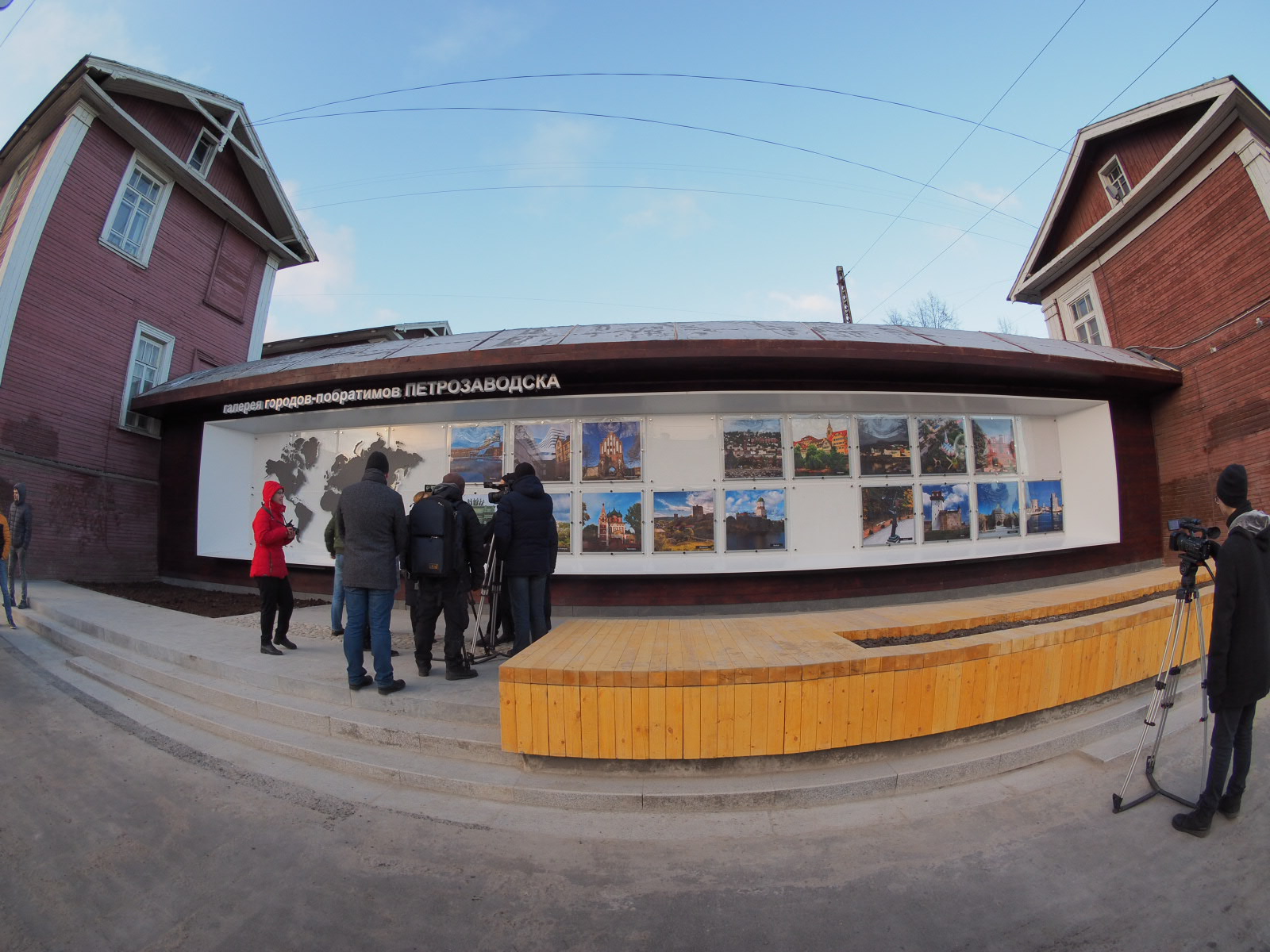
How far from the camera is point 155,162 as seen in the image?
12.3 meters

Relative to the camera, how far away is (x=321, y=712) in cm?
388

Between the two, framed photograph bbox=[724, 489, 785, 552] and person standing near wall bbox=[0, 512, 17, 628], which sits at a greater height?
framed photograph bbox=[724, 489, 785, 552]

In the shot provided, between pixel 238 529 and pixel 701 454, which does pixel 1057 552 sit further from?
pixel 238 529

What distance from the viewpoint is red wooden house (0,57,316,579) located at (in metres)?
9.70

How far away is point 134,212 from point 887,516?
17738 mm

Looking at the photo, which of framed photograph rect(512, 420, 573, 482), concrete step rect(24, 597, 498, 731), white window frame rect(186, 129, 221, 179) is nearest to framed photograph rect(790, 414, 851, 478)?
framed photograph rect(512, 420, 573, 482)

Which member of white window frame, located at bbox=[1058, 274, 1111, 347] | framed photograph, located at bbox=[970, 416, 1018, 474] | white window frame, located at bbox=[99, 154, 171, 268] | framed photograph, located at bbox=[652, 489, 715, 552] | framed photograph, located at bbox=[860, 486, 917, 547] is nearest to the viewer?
framed photograph, located at bbox=[652, 489, 715, 552]

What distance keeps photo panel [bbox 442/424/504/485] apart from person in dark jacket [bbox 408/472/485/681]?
275 centimetres

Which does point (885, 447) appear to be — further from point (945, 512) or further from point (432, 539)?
point (432, 539)

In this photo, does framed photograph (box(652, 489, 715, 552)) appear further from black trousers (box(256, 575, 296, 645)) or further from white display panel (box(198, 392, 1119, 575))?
black trousers (box(256, 575, 296, 645))

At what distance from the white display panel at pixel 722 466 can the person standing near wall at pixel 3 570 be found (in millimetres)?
3081

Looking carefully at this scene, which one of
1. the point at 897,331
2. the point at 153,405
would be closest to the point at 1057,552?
the point at 897,331

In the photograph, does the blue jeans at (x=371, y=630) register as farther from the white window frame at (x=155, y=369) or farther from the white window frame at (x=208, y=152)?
the white window frame at (x=208, y=152)

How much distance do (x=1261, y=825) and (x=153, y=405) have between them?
15015 millimetres
